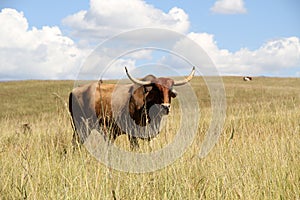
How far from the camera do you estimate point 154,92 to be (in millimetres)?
7867

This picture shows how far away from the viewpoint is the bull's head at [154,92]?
7.56 meters

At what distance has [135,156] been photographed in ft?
15.1

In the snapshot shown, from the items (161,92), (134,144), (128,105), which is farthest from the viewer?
(128,105)

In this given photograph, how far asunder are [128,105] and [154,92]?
63cm

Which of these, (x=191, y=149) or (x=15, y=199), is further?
(x=191, y=149)

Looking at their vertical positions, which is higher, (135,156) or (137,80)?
(137,80)

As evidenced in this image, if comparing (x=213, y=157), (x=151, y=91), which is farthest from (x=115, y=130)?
(x=213, y=157)

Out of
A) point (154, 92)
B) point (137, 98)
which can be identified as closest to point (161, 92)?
point (154, 92)

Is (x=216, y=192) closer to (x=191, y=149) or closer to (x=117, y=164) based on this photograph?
(x=117, y=164)

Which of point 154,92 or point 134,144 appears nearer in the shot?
point 134,144

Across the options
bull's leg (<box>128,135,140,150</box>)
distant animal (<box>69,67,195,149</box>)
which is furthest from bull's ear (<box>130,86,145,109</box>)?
bull's leg (<box>128,135,140,150</box>)

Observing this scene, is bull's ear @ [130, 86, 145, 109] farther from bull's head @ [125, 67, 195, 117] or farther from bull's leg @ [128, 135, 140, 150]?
bull's leg @ [128, 135, 140, 150]

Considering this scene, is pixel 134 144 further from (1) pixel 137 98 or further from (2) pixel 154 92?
(1) pixel 137 98

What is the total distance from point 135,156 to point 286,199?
188 centimetres
